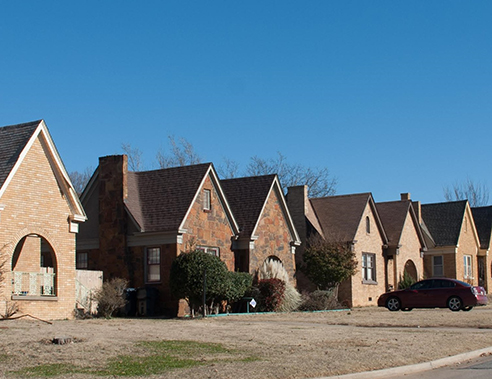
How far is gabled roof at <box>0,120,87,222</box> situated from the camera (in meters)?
22.4

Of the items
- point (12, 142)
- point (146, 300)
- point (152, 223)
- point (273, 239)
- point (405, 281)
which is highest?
point (12, 142)

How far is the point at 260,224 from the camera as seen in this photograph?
33.4m

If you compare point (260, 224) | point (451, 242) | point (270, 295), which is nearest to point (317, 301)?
point (270, 295)

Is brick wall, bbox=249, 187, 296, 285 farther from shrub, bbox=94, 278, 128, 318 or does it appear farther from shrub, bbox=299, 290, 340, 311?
shrub, bbox=94, 278, 128, 318

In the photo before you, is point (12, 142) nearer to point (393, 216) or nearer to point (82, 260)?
point (82, 260)

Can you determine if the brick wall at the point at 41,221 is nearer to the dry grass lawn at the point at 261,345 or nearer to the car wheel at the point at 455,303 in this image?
the dry grass lawn at the point at 261,345

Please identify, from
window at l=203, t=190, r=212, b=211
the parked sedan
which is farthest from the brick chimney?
the parked sedan

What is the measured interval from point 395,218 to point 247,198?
13972mm

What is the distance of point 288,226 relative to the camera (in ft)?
117

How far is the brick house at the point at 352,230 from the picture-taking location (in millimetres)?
38156

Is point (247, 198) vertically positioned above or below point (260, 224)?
above

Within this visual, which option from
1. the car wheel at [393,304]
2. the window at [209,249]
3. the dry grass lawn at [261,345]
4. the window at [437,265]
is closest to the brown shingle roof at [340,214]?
the car wheel at [393,304]

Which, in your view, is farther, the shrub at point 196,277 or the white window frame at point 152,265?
the white window frame at point 152,265

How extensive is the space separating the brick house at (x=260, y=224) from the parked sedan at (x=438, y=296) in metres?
5.56
